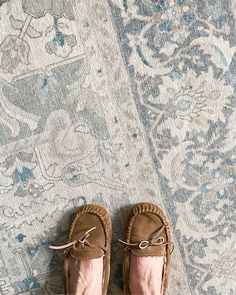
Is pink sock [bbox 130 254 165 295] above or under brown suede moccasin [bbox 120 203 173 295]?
under

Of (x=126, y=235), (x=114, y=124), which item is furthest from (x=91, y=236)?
(x=114, y=124)

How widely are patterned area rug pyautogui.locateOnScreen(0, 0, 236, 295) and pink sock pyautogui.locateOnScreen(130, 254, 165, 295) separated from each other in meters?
0.06

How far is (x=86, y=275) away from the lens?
106 centimetres

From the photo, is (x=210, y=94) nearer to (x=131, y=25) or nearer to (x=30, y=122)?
(x=131, y=25)

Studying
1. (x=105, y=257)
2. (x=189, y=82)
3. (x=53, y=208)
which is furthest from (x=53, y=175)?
(x=189, y=82)

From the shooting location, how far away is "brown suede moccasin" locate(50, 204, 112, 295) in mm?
1066

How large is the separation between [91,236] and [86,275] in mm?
90

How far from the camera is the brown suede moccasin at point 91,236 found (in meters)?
1.07

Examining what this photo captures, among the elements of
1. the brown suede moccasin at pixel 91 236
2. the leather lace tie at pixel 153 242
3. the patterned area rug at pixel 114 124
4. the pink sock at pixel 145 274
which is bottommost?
the pink sock at pixel 145 274

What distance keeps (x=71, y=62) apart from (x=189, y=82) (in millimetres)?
279

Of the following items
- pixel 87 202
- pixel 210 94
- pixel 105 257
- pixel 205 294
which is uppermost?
pixel 210 94

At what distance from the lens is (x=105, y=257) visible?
1082mm

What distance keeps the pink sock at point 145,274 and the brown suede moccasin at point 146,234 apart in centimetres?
1

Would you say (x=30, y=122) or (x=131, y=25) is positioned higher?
(x=131, y=25)
